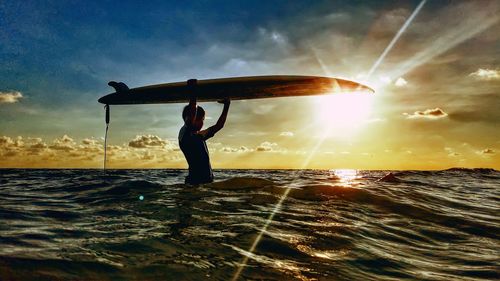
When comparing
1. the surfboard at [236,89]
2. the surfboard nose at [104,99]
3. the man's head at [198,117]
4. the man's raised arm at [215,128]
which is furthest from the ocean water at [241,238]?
the surfboard nose at [104,99]

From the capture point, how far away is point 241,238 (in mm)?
4086

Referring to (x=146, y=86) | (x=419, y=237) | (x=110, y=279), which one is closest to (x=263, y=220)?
(x=419, y=237)

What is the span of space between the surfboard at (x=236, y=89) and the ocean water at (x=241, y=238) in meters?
2.62

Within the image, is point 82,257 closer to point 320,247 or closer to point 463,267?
point 320,247

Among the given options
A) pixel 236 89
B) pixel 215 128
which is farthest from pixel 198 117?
pixel 236 89

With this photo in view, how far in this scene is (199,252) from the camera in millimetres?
3496

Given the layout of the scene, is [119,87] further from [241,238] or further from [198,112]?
[241,238]

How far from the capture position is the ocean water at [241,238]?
3.08 m

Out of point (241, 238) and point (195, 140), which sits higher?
point (195, 140)

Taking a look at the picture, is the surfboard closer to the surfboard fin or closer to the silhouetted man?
the surfboard fin

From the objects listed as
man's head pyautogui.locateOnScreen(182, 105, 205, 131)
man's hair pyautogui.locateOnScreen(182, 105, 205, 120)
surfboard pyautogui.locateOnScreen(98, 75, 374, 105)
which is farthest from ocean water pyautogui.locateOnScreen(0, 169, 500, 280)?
surfboard pyautogui.locateOnScreen(98, 75, 374, 105)

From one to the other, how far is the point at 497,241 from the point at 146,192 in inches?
259

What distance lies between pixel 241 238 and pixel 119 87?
6632mm

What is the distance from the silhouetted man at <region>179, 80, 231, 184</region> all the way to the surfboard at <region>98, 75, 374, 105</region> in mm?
556
